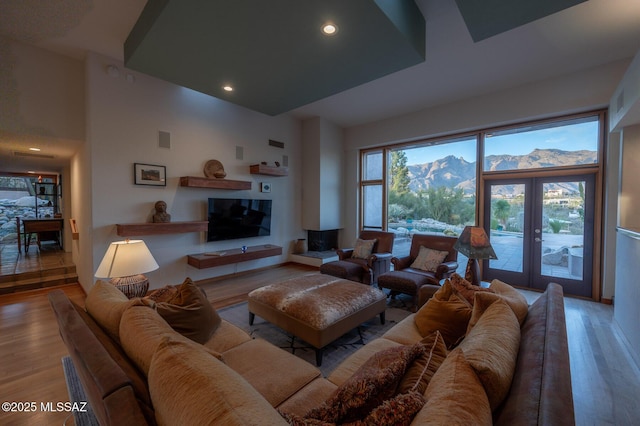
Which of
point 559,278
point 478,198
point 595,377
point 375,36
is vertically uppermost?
point 375,36

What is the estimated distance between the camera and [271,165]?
18.9 ft

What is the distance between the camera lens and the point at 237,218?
17.0 ft

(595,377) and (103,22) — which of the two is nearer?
(595,377)

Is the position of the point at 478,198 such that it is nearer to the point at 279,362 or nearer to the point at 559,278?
the point at 559,278

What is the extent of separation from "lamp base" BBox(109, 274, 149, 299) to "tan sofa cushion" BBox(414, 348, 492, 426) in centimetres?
241

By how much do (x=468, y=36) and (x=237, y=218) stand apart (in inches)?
180

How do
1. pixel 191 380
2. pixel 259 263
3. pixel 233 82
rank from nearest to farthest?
pixel 191 380 < pixel 233 82 < pixel 259 263

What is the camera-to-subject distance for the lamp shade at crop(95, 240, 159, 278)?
2137 millimetres

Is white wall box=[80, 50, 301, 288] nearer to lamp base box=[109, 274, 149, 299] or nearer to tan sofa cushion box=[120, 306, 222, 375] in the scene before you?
lamp base box=[109, 274, 149, 299]

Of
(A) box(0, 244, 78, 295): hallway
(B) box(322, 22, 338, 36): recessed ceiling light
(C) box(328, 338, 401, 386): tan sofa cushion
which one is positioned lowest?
(A) box(0, 244, 78, 295): hallway

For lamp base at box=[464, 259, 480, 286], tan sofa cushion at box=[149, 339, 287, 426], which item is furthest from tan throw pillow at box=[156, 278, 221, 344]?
lamp base at box=[464, 259, 480, 286]

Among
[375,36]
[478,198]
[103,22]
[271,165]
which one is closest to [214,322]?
[375,36]

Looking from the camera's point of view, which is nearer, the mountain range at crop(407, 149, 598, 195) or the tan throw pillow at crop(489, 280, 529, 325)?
the tan throw pillow at crop(489, 280, 529, 325)

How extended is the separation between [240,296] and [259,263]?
158 centimetres
